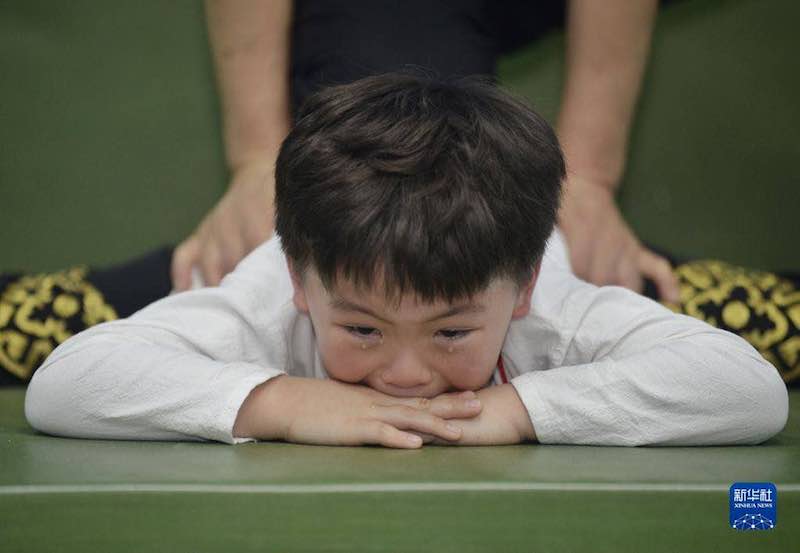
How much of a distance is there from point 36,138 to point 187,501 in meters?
1.10

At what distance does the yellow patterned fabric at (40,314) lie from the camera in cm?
141

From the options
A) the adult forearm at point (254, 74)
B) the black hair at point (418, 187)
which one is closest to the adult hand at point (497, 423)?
the black hair at point (418, 187)

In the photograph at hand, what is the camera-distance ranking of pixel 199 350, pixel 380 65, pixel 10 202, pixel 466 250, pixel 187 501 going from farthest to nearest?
pixel 10 202, pixel 380 65, pixel 199 350, pixel 466 250, pixel 187 501

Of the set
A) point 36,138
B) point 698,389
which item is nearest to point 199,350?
point 698,389

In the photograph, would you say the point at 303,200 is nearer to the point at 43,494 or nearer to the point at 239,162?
the point at 43,494

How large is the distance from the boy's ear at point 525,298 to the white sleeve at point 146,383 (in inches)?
10.8

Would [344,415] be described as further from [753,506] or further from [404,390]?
[753,506]

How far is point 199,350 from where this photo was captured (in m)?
1.13

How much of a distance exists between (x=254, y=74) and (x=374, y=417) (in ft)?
2.73

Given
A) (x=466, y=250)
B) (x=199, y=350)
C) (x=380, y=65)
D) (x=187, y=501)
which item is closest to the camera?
(x=187, y=501)

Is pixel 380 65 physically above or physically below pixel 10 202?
above

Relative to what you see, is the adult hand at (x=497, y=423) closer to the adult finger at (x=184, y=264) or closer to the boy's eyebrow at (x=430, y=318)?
the boy's eyebrow at (x=430, y=318)

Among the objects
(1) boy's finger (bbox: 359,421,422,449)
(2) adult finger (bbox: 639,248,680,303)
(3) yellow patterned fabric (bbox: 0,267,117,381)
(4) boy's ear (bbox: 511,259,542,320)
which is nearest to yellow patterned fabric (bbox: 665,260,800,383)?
(2) adult finger (bbox: 639,248,680,303)

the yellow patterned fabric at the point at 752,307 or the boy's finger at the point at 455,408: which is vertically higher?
the boy's finger at the point at 455,408
